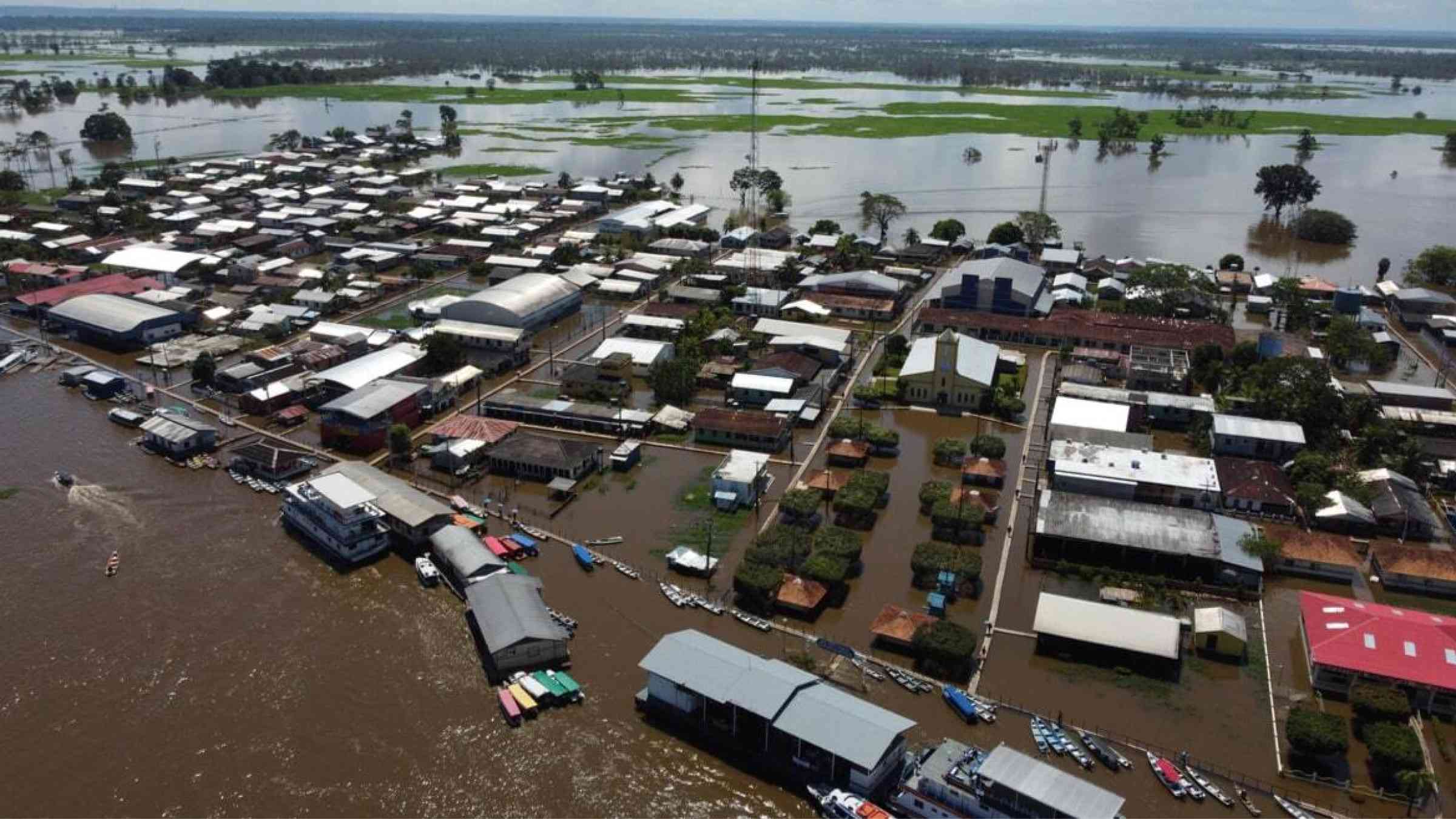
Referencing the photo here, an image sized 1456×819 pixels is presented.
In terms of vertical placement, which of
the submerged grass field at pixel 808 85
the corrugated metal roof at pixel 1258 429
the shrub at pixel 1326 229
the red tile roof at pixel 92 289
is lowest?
the corrugated metal roof at pixel 1258 429

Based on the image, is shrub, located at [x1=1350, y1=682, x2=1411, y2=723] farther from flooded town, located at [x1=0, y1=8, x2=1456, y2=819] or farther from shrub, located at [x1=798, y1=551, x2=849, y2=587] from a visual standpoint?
shrub, located at [x1=798, y1=551, x2=849, y2=587]

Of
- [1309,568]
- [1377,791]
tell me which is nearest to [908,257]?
[1309,568]

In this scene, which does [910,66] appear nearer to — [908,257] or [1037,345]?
[908,257]

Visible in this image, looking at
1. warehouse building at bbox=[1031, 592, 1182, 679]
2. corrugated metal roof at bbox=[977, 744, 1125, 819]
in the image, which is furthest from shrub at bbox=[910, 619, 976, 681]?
corrugated metal roof at bbox=[977, 744, 1125, 819]

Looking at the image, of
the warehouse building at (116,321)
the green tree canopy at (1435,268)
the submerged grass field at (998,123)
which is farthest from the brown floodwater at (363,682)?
the submerged grass field at (998,123)

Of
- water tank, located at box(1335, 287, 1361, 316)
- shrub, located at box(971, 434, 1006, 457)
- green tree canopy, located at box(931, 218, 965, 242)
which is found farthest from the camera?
green tree canopy, located at box(931, 218, 965, 242)

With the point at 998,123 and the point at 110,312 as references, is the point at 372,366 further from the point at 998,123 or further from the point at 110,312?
the point at 998,123

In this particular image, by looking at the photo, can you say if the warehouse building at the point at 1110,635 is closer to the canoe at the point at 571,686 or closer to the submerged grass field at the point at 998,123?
the canoe at the point at 571,686
